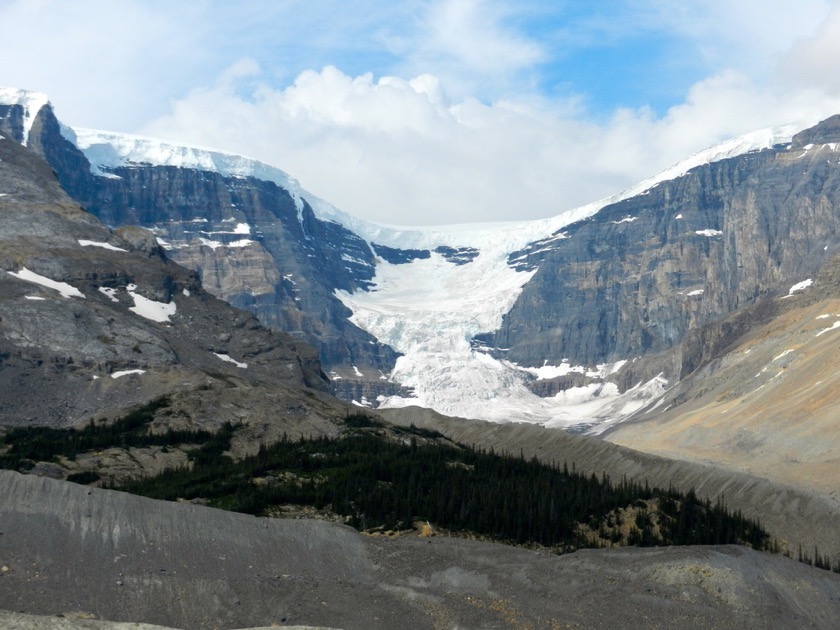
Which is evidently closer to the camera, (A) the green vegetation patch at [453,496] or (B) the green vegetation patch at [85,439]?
(A) the green vegetation patch at [453,496]

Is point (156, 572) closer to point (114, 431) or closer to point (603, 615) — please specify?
point (603, 615)

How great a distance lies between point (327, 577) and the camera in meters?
69.8

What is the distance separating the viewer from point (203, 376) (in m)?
194

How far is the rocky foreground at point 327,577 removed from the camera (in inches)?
2392

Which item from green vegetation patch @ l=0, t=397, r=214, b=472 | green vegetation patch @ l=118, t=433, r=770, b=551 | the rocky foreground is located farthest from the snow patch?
the rocky foreground

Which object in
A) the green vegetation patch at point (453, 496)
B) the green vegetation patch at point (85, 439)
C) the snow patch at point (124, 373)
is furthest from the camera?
the snow patch at point (124, 373)

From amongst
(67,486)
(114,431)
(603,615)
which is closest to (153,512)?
(67,486)

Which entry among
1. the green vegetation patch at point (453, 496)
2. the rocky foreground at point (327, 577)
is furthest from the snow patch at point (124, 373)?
the rocky foreground at point (327, 577)

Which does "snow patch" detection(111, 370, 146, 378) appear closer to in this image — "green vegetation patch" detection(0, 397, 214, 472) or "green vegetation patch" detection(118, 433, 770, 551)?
"green vegetation patch" detection(0, 397, 214, 472)

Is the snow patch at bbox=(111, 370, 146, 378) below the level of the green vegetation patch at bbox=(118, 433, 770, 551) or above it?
above

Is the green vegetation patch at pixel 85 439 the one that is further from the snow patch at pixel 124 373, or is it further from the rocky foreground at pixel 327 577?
the rocky foreground at pixel 327 577

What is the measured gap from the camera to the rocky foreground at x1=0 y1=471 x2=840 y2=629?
60.8 metres

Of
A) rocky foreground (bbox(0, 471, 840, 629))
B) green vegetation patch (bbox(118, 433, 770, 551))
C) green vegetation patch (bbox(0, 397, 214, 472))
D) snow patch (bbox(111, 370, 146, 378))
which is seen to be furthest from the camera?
snow patch (bbox(111, 370, 146, 378))

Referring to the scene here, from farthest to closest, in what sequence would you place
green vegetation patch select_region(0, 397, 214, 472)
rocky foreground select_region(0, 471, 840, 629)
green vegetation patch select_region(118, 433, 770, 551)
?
green vegetation patch select_region(0, 397, 214, 472)
green vegetation patch select_region(118, 433, 770, 551)
rocky foreground select_region(0, 471, 840, 629)
